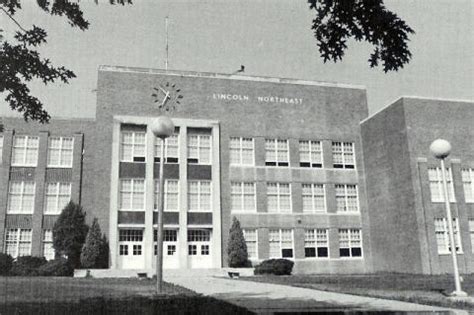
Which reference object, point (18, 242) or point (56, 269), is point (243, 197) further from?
point (18, 242)

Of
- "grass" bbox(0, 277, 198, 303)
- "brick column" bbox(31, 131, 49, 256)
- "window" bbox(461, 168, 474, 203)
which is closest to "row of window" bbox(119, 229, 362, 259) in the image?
"brick column" bbox(31, 131, 49, 256)

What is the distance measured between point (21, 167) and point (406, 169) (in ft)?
88.3

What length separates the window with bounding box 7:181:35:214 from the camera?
118 feet

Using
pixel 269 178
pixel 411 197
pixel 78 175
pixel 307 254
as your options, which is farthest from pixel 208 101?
pixel 411 197

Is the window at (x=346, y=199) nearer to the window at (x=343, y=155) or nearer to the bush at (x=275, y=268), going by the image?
the window at (x=343, y=155)

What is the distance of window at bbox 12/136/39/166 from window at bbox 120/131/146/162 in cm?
646

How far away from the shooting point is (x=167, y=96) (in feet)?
125

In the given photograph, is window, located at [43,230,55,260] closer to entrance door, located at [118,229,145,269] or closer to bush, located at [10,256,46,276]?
bush, located at [10,256,46,276]

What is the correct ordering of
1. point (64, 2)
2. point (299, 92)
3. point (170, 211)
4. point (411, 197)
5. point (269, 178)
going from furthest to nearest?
point (299, 92) → point (269, 178) → point (170, 211) → point (411, 197) → point (64, 2)

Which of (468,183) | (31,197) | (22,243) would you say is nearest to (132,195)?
(31,197)

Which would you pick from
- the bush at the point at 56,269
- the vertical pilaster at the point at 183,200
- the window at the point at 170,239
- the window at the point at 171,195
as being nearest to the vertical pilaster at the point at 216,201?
the vertical pilaster at the point at 183,200

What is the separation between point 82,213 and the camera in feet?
116

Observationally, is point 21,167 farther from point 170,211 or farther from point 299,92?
point 299,92

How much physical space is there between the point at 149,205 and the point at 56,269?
7.29 m
